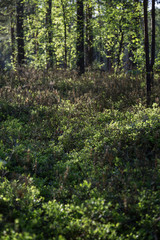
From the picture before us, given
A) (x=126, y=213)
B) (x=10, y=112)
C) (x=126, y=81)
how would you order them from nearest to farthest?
(x=126, y=213) < (x=10, y=112) < (x=126, y=81)

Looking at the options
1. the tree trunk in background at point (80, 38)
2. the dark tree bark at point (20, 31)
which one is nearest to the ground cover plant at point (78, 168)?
the tree trunk in background at point (80, 38)

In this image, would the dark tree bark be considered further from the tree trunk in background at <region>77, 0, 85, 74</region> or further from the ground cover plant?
the ground cover plant

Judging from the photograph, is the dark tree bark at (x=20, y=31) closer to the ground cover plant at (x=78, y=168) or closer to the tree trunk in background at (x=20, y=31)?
the tree trunk in background at (x=20, y=31)

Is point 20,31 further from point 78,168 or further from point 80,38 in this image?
point 78,168

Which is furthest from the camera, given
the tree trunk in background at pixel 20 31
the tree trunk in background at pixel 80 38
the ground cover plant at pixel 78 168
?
the tree trunk in background at pixel 20 31

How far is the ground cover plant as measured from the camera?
9.56ft

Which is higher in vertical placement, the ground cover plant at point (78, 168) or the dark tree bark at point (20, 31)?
the dark tree bark at point (20, 31)

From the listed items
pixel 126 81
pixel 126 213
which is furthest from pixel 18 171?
pixel 126 81

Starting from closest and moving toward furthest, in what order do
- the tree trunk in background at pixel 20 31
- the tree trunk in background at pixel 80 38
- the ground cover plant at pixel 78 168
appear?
the ground cover plant at pixel 78 168
the tree trunk in background at pixel 80 38
the tree trunk in background at pixel 20 31

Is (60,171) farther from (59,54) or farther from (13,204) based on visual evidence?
(59,54)

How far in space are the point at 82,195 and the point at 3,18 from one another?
26.0 meters

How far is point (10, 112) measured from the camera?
7250 mm

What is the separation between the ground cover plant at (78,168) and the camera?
291cm

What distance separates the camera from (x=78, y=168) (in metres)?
4.50
